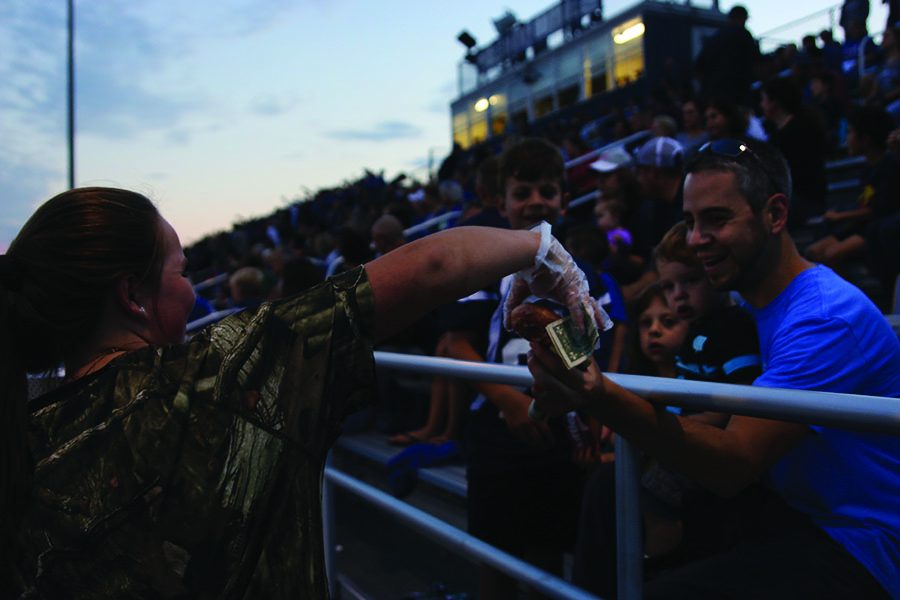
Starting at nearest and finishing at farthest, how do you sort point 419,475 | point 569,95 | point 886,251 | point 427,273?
point 427,273
point 886,251
point 419,475
point 569,95

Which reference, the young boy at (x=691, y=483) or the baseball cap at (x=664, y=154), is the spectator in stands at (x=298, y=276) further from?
the young boy at (x=691, y=483)

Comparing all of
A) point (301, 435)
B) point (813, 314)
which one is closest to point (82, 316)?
point (301, 435)

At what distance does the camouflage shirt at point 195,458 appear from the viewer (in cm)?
114

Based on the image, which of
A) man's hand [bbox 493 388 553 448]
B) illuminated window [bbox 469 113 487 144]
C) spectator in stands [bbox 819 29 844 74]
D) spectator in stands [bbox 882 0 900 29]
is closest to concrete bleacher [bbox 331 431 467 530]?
man's hand [bbox 493 388 553 448]

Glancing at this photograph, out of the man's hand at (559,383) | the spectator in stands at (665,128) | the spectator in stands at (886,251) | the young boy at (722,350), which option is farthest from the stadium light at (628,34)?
the man's hand at (559,383)

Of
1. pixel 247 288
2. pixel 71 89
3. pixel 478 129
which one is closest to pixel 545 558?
pixel 247 288

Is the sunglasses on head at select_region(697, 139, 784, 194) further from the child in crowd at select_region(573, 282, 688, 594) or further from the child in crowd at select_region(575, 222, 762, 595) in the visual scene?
the child in crowd at select_region(573, 282, 688, 594)

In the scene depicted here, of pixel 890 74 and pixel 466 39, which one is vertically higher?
pixel 466 39

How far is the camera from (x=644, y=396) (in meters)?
1.56

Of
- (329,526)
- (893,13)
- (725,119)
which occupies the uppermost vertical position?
(893,13)

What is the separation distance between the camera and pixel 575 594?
67.2 inches

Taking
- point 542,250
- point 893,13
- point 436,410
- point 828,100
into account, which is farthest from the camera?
point 893,13

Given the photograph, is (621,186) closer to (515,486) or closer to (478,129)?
(515,486)

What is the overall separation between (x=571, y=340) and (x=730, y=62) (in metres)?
6.65
